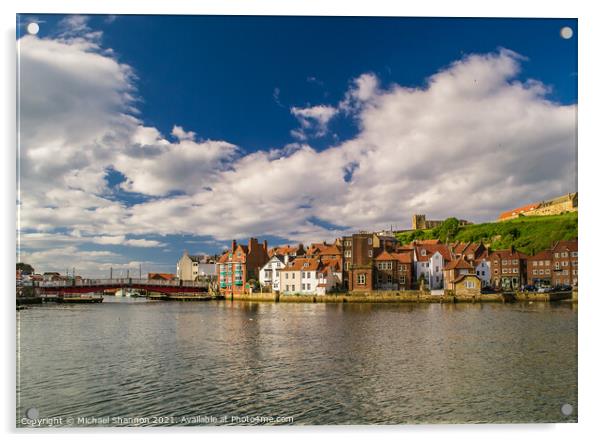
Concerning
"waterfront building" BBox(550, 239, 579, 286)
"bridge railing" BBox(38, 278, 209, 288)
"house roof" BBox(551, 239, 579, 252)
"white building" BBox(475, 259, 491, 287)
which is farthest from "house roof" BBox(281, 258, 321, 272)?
"house roof" BBox(551, 239, 579, 252)

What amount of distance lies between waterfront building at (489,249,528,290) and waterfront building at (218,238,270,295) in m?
19.0

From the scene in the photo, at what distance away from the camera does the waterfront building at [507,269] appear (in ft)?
107

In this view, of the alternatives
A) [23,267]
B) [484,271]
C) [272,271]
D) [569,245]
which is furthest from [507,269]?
[23,267]

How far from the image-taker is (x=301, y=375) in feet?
33.6

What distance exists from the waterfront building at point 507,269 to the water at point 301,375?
618 inches

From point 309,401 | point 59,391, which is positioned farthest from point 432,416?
point 59,391

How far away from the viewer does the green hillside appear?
1811 centimetres

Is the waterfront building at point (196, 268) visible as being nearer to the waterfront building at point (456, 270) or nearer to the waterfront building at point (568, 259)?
the waterfront building at point (456, 270)

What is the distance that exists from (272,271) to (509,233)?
20717 mm

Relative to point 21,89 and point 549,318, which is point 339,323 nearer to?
point 549,318

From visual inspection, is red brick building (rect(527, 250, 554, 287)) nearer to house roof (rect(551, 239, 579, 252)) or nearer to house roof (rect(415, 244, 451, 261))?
house roof (rect(551, 239, 579, 252))

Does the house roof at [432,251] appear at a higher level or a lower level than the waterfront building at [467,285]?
higher

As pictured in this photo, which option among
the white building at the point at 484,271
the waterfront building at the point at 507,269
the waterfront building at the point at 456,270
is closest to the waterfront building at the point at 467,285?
the waterfront building at the point at 456,270

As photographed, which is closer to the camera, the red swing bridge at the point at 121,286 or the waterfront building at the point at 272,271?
the red swing bridge at the point at 121,286
